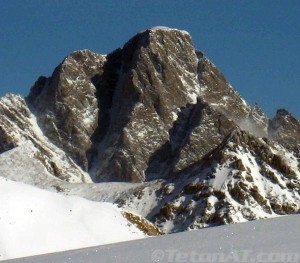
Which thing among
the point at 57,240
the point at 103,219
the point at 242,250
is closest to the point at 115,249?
the point at 242,250

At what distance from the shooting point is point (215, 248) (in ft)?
38.9

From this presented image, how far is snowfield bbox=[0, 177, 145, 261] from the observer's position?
2798 cm

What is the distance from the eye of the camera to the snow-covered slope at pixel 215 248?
11094 millimetres

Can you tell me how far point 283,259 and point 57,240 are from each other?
19.0 metres

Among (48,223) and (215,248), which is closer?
(215,248)

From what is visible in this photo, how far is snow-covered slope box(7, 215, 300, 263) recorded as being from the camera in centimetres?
1109

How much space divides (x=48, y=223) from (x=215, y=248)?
18584 mm

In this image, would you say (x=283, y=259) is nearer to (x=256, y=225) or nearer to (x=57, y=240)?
(x=256, y=225)

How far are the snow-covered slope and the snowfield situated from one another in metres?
13.8

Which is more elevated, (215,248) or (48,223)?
(48,223)

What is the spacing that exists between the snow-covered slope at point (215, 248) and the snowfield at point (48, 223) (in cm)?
1385

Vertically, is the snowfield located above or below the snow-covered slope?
above

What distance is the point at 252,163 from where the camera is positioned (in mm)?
154625

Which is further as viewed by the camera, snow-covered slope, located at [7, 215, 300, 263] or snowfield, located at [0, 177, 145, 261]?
snowfield, located at [0, 177, 145, 261]
